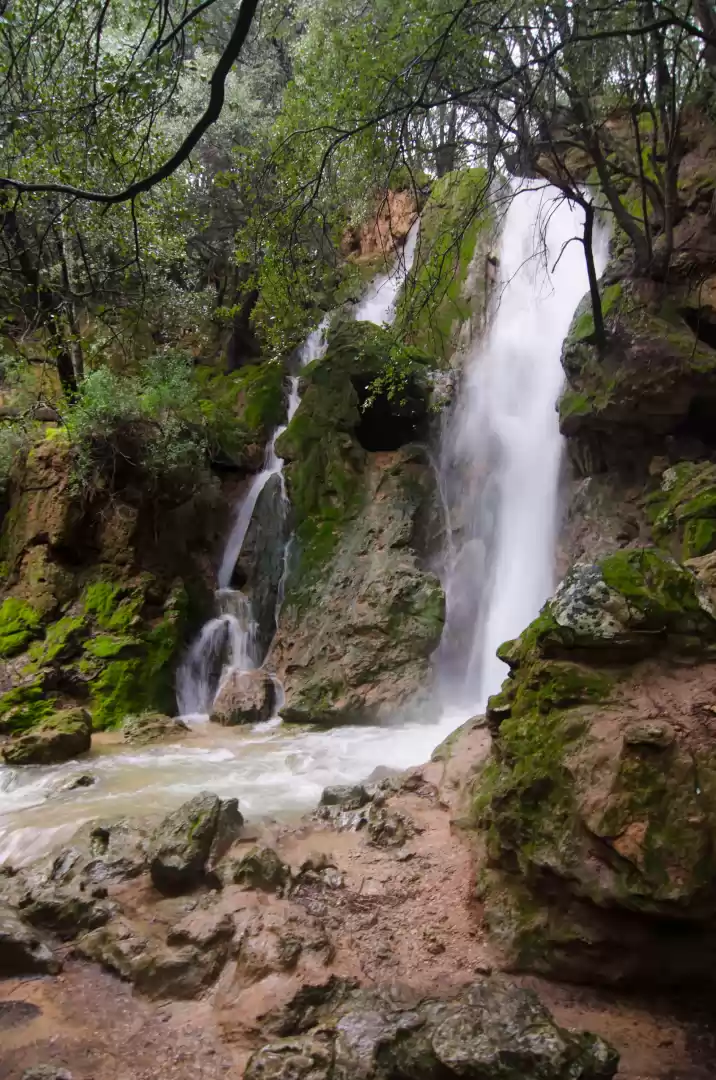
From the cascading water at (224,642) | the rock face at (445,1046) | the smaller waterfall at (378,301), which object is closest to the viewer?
the rock face at (445,1046)

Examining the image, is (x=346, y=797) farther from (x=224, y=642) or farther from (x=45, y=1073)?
(x=224, y=642)

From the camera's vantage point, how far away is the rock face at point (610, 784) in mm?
3457

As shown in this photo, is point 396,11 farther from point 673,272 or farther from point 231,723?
point 231,723

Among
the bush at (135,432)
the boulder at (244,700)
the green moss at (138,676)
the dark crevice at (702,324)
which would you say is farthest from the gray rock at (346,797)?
the dark crevice at (702,324)

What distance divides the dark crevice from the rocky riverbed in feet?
25.2

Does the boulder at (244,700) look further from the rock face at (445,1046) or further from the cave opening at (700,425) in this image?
the cave opening at (700,425)

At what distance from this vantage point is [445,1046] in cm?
288

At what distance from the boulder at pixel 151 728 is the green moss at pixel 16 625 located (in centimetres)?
207

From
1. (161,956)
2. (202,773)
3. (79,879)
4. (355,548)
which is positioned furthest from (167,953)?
(355,548)

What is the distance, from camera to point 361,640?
10734 mm

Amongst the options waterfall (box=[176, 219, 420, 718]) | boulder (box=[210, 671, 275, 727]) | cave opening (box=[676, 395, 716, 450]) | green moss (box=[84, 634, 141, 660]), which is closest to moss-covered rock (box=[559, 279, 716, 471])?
cave opening (box=[676, 395, 716, 450])

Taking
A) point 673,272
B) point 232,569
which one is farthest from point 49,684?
point 673,272

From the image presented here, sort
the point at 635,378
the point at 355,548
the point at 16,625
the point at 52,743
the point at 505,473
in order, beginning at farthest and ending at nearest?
the point at 505,473 < the point at 355,548 < the point at 16,625 < the point at 635,378 < the point at 52,743

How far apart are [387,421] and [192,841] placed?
10.2m
